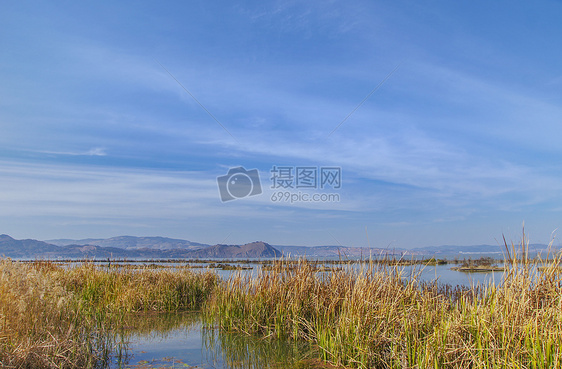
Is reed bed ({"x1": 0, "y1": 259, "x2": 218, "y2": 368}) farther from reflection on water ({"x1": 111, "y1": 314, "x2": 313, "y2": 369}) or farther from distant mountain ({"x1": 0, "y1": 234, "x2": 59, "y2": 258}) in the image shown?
distant mountain ({"x1": 0, "y1": 234, "x2": 59, "y2": 258})

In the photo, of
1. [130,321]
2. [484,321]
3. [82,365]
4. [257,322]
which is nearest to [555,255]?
[484,321]

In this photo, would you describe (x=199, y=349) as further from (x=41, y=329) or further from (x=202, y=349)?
(x=41, y=329)

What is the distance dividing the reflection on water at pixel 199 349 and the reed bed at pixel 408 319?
18.1 inches

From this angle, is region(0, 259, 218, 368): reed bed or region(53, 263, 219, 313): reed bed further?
region(53, 263, 219, 313): reed bed

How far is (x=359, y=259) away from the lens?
366 inches

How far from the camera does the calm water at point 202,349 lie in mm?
7306

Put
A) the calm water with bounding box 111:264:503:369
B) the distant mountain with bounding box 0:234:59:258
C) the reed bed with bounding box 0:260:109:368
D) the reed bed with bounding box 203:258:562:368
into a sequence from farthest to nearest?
the distant mountain with bounding box 0:234:59:258, the calm water with bounding box 111:264:503:369, the reed bed with bounding box 0:260:109:368, the reed bed with bounding box 203:258:562:368

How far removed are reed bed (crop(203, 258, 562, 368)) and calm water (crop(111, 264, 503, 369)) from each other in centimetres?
43

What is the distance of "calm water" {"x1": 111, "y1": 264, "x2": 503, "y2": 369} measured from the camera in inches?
288

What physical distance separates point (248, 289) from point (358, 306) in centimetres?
424

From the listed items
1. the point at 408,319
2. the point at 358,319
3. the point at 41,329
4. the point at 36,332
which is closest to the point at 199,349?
the point at 41,329

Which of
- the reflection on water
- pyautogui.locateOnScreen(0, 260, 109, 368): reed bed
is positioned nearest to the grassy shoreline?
pyautogui.locateOnScreen(0, 260, 109, 368): reed bed

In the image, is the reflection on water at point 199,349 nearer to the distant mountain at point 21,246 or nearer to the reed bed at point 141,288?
the reed bed at point 141,288

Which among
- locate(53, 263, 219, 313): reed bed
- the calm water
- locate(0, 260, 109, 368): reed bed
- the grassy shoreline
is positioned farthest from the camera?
locate(53, 263, 219, 313): reed bed
